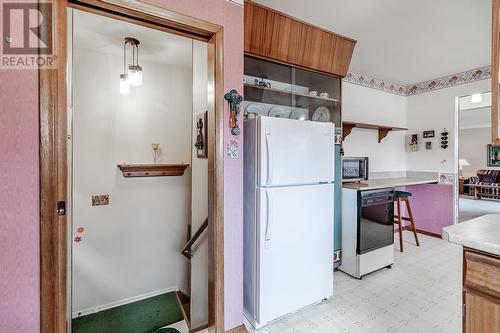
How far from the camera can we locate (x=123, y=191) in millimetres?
2469

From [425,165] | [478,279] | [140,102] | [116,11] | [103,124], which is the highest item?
[116,11]

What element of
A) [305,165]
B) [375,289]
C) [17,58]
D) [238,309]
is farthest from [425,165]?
[17,58]

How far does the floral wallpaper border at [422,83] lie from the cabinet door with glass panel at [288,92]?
1.14m

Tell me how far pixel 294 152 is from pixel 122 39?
1.89 m

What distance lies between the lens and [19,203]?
1.11 m

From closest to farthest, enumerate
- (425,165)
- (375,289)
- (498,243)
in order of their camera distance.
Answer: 1. (498,243)
2. (375,289)
3. (425,165)

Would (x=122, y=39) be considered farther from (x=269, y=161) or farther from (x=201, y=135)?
(x=269, y=161)

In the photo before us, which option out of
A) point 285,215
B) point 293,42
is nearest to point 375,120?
point 293,42

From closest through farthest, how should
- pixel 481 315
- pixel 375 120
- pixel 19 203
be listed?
pixel 481 315 < pixel 19 203 < pixel 375 120

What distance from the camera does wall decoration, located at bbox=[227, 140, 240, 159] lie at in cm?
167

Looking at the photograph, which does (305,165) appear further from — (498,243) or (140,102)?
(140,102)

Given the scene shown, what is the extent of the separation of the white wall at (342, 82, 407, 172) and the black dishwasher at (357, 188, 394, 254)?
999 millimetres

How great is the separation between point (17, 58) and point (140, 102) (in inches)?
57.1

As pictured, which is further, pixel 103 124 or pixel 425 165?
pixel 425 165
